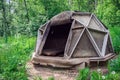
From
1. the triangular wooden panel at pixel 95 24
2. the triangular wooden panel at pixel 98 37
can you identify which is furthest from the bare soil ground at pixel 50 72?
the triangular wooden panel at pixel 95 24

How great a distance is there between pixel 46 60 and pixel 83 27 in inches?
66.7

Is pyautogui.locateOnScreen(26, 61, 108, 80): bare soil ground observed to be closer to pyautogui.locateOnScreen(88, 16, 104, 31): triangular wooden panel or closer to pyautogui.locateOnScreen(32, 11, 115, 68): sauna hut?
pyautogui.locateOnScreen(32, 11, 115, 68): sauna hut

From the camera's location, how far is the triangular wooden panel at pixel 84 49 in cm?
913

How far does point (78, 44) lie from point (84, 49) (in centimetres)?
27

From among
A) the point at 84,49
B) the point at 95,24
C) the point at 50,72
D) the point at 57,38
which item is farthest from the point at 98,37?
the point at 57,38

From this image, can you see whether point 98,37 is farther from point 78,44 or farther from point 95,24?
point 78,44

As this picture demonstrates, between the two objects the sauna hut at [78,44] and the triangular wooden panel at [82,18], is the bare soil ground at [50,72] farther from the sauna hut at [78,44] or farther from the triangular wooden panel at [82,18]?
the triangular wooden panel at [82,18]

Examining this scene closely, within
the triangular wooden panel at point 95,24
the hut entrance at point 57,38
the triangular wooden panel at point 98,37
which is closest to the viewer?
the triangular wooden panel at point 98,37

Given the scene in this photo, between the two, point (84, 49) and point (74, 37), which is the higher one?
point (74, 37)

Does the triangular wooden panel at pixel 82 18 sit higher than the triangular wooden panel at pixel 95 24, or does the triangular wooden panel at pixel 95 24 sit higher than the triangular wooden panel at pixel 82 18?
the triangular wooden panel at pixel 82 18

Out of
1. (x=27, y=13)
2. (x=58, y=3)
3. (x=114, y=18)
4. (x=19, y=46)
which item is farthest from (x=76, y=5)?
(x=19, y=46)

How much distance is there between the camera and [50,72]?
879 cm

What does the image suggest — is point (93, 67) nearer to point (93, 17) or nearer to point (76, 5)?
point (93, 17)

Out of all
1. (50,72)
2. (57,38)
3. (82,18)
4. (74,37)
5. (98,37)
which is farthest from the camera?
(57,38)
